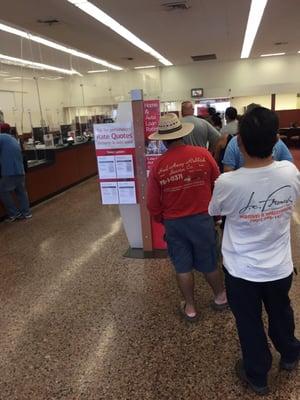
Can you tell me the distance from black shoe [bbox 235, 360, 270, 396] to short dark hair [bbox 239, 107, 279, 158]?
120 centimetres

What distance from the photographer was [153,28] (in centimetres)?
755

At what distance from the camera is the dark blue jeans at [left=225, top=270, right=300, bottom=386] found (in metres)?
1.69

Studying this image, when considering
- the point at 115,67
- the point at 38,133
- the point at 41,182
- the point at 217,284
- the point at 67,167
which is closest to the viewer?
the point at 217,284

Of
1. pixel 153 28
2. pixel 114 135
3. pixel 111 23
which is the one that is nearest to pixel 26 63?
pixel 111 23

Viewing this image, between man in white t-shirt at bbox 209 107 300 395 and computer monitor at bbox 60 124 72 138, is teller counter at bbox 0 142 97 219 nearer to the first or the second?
computer monitor at bbox 60 124 72 138

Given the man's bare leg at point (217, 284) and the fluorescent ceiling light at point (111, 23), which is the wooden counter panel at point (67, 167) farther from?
the man's bare leg at point (217, 284)

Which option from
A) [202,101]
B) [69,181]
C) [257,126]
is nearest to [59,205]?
[69,181]

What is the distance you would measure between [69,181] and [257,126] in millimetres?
6774

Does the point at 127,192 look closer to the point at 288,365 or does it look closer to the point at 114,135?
the point at 114,135

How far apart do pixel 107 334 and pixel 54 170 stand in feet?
16.9

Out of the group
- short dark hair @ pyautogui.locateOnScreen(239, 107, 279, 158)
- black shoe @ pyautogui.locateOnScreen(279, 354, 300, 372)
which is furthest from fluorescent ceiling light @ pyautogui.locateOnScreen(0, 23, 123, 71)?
black shoe @ pyautogui.locateOnScreen(279, 354, 300, 372)

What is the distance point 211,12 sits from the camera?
6.58 meters

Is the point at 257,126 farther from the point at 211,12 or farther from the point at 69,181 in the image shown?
the point at 69,181

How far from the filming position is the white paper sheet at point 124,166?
3526mm
